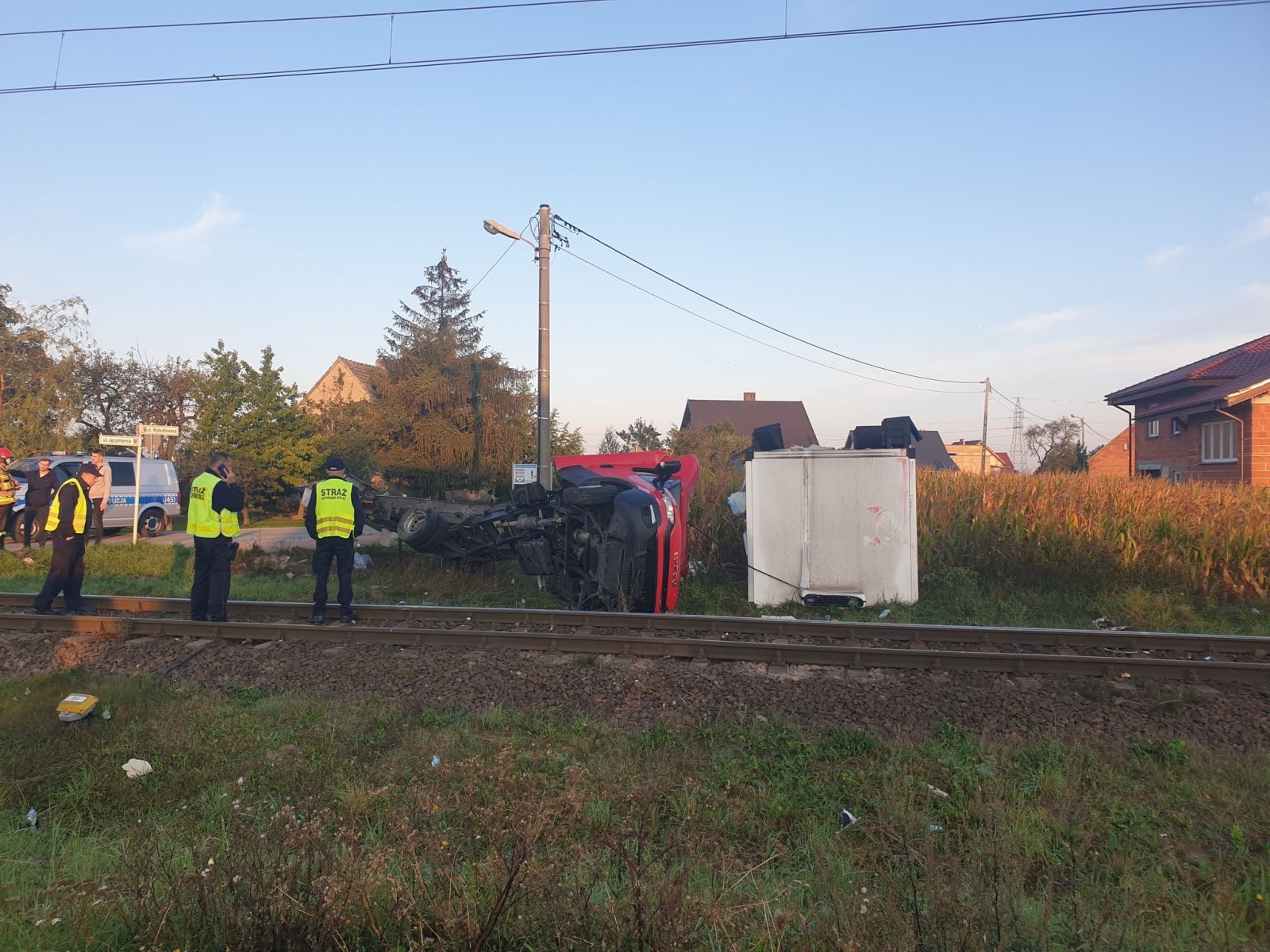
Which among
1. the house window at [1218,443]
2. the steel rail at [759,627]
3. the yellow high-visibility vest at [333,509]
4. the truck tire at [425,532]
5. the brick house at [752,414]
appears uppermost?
the brick house at [752,414]

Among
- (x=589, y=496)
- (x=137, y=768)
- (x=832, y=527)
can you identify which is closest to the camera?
(x=137, y=768)

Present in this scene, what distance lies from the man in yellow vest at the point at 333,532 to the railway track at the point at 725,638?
38cm

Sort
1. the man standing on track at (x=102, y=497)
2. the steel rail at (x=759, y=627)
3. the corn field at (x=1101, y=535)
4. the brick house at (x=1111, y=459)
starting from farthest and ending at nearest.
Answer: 1. the brick house at (x=1111, y=459)
2. the man standing on track at (x=102, y=497)
3. the corn field at (x=1101, y=535)
4. the steel rail at (x=759, y=627)

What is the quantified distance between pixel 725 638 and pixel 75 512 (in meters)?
7.53

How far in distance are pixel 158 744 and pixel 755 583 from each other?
23.8 ft

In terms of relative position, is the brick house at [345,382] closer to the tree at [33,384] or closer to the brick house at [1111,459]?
the tree at [33,384]

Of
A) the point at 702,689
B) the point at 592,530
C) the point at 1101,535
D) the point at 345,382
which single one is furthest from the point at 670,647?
the point at 345,382

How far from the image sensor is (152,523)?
67.2ft

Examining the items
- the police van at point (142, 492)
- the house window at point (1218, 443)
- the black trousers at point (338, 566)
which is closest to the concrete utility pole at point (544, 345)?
the black trousers at point (338, 566)

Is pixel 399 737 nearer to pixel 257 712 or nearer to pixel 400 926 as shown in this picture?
pixel 257 712

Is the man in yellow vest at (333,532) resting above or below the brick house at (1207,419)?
below

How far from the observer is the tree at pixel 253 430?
1085 inches

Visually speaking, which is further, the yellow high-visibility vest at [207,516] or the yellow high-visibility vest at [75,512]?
the yellow high-visibility vest at [75,512]

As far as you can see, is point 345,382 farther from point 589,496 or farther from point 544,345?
point 589,496
